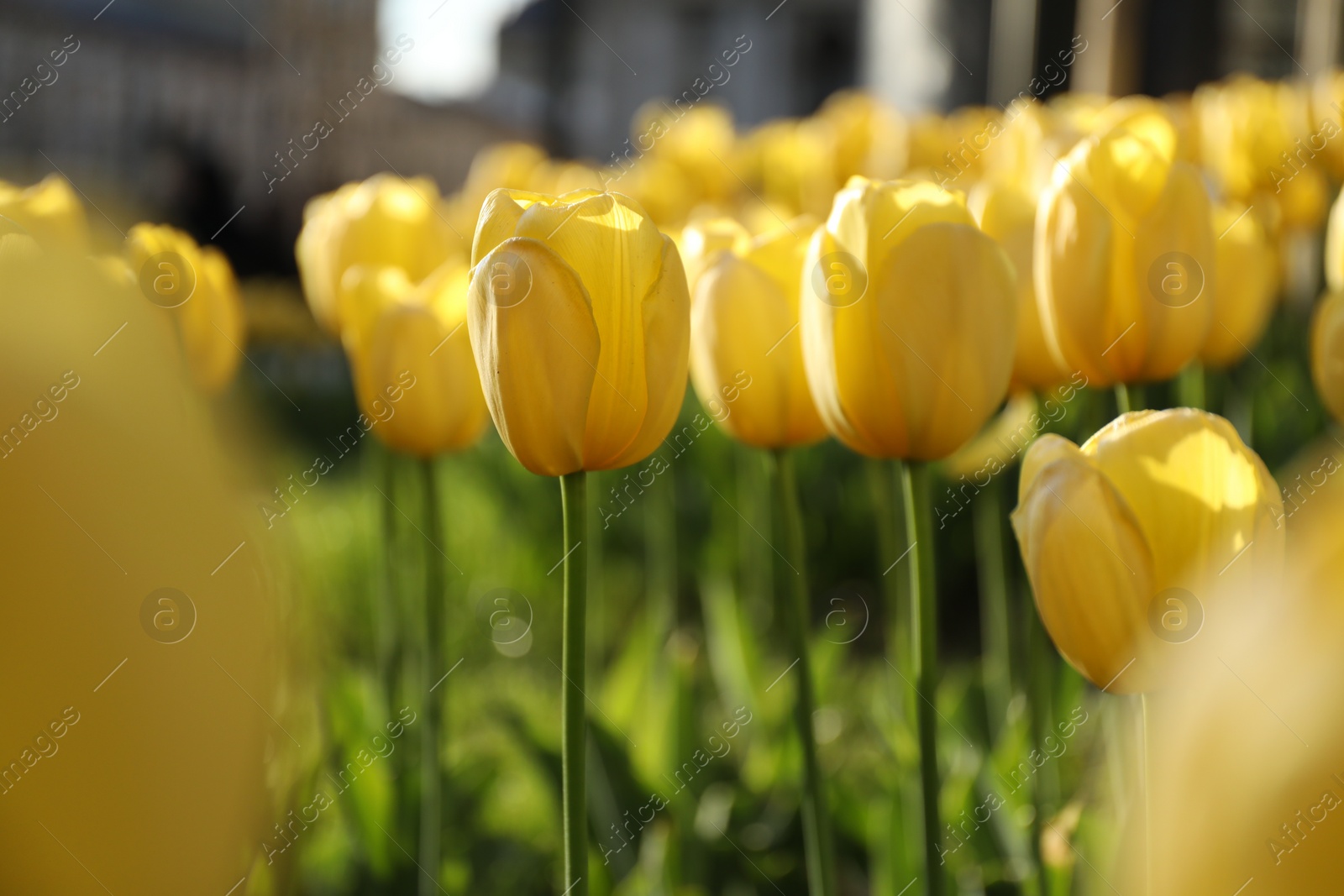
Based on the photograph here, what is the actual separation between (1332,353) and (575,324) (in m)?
0.58

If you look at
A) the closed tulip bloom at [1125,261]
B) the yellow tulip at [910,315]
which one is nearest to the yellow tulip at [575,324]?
the yellow tulip at [910,315]

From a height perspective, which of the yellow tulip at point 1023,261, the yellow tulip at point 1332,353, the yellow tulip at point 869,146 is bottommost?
the yellow tulip at point 869,146

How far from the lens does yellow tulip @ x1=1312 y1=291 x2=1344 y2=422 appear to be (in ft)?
2.49

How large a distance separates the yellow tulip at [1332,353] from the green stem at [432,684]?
78 cm

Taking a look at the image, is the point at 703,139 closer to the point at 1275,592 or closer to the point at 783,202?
the point at 783,202

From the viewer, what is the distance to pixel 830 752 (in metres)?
1.75

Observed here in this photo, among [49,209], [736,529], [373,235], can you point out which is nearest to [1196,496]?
[49,209]

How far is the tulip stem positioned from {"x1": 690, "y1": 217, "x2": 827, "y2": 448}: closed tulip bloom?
0.29 m

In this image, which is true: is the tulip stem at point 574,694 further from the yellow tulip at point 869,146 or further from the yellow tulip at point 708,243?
the yellow tulip at point 869,146

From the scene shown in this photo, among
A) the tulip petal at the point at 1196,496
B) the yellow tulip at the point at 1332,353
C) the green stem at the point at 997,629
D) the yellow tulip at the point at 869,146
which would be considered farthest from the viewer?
the yellow tulip at the point at 869,146

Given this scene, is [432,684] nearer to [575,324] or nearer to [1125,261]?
[575,324]

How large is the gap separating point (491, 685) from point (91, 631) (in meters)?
2.33

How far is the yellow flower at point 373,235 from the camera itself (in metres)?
1.25

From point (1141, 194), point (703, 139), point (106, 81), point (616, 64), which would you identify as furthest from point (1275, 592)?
point (616, 64)
